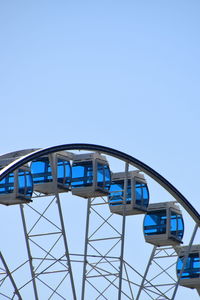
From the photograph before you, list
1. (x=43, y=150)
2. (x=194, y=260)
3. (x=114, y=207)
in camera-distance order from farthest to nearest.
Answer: (x=194, y=260) → (x=114, y=207) → (x=43, y=150)

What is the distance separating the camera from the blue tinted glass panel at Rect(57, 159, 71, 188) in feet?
180

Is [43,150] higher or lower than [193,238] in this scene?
higher

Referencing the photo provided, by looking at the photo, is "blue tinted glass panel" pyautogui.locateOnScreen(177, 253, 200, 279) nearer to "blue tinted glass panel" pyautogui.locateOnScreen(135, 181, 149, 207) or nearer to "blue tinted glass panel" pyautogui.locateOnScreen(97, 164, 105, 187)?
"blue tinted glass panel" pyautogui.locateOnScreen(135, 181, 149, 207)

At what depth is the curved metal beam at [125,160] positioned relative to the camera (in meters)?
45.5

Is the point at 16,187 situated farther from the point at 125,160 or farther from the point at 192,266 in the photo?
the point at 192,266

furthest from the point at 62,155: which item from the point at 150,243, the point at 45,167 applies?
the point at 150,243

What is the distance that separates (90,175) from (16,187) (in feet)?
14.2

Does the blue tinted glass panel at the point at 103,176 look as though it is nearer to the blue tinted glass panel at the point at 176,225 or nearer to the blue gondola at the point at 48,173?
the blue gondola at the point at 48,173

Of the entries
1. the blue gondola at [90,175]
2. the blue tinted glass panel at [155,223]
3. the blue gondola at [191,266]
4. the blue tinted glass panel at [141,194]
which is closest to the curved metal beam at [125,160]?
the blue tinted glass panel at [141,194]

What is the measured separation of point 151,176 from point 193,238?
705 centimetres

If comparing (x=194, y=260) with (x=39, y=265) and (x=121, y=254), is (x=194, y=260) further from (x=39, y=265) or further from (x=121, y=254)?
(x=39, y=265)

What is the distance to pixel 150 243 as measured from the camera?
6109 cm

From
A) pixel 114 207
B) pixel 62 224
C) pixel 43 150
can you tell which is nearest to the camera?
pixel 43 150

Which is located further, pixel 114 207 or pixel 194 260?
pixel 194 260
